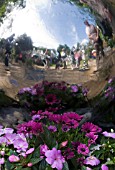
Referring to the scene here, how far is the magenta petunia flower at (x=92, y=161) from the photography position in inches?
122

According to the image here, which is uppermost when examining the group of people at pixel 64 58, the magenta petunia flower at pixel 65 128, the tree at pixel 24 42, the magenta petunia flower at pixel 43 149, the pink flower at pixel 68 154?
the tree at pixel 24 42

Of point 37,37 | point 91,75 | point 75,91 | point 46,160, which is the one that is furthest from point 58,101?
point 46,160

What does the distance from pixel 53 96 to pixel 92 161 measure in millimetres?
1723

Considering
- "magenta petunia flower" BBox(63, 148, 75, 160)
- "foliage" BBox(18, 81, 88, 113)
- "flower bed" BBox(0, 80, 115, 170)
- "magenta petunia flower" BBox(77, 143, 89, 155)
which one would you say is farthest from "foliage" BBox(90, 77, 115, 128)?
"magenta petunia flower" BBox(63, 148, 75, 160)

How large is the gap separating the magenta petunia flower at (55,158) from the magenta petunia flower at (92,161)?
20cm

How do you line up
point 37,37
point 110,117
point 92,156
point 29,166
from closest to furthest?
1. point 29,166
2. point 92,156
3. point 37,37
4. point 110,117

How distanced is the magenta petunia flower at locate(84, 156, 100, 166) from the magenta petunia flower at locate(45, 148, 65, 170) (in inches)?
7.7

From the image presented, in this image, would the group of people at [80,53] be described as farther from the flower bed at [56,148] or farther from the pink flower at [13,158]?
the pink flower at [13,158]

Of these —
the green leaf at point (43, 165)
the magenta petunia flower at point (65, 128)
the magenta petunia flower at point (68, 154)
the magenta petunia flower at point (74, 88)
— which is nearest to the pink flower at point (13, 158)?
the green leaf at point (43, 165)

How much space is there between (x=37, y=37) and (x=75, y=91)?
2.50ft

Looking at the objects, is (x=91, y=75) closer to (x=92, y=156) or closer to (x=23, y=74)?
(x=23, y=74)

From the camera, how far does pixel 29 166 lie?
297 centimetres

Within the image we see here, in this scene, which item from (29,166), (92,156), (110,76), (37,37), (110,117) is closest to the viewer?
(29,166)

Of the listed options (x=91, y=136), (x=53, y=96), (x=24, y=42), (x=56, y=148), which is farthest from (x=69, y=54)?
(x=56, y=148)
